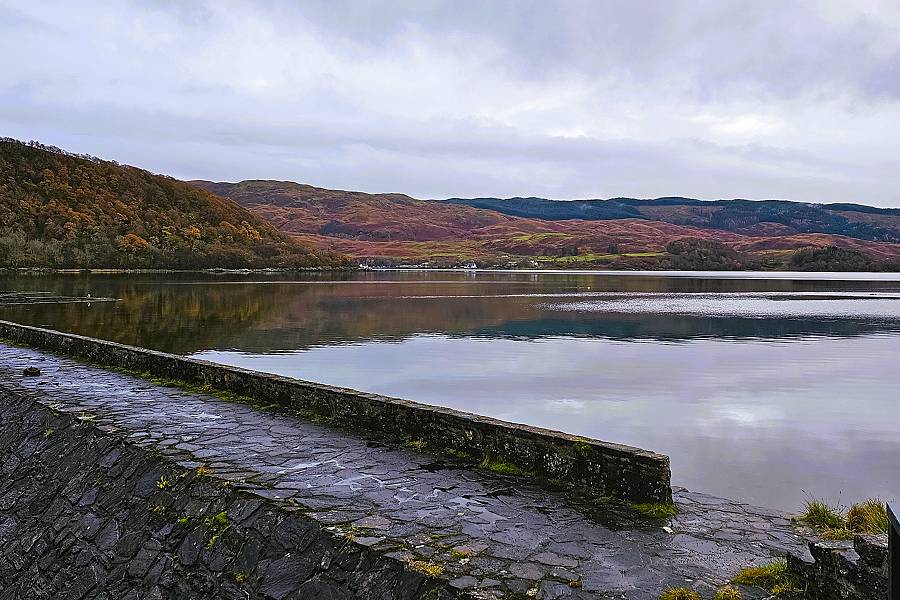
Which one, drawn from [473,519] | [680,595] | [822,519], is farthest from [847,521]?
[473,519]

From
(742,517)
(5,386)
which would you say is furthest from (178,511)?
(5,386)

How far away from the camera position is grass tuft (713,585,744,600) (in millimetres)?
4410

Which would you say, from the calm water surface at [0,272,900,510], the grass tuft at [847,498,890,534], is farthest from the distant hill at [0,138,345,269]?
the grass tuft at [847,498,890,534]

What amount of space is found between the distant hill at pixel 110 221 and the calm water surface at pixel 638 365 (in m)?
67.3

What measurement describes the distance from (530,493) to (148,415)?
577 cm

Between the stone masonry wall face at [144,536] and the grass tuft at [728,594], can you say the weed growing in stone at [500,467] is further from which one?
the grass tuft at [728,594]

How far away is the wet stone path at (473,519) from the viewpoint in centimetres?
477

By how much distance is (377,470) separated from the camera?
708cm

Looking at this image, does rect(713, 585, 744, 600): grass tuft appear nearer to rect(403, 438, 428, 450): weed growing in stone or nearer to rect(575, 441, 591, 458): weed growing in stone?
rect(575, 441, 591, 458): weed growing in stone

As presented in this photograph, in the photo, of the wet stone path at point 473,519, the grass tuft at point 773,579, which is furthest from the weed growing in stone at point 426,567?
the grass tuft at point 773,579

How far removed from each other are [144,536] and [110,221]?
121975 millimetres

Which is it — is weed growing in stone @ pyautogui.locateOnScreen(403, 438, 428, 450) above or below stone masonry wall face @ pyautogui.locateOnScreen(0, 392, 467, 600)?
above

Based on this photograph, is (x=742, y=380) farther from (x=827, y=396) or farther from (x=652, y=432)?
(x=652, y=432)

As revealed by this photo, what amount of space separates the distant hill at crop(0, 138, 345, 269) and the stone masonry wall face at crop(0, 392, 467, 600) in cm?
9956
